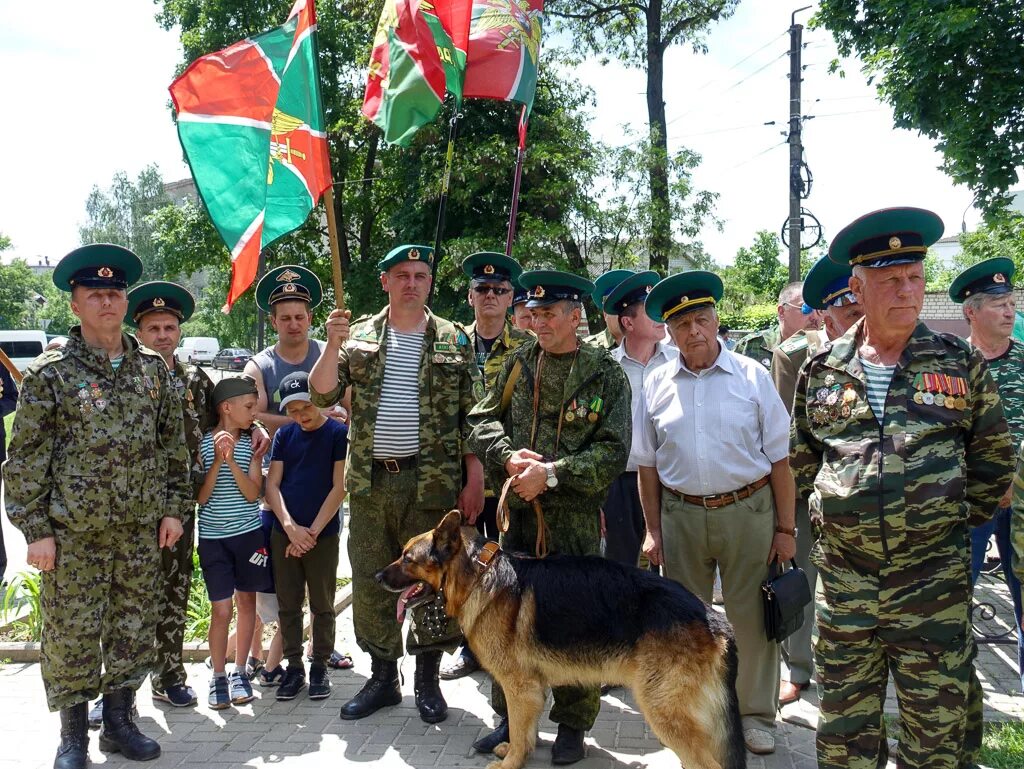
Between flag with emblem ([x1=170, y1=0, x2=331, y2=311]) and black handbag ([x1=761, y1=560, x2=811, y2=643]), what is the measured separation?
326 centimetres

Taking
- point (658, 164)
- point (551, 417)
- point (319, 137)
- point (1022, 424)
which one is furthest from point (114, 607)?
point (658, 164)

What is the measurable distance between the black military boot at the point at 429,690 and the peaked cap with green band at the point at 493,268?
2.54 meters

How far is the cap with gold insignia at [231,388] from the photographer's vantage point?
4805mm

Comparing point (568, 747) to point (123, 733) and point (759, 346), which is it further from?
point (759, 346)

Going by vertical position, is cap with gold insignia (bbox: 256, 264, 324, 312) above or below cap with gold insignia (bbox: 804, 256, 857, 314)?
above

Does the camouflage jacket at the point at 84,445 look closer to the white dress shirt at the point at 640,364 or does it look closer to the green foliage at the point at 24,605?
→ the green foliage at the point at 24,605

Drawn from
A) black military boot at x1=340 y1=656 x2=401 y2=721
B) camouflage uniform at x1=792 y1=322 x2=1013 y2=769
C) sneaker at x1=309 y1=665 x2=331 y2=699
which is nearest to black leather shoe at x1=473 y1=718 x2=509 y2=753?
black military boot at x1=340 y1=656 x2=401 y2=721

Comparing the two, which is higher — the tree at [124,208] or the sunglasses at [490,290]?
the tree at [124,208]

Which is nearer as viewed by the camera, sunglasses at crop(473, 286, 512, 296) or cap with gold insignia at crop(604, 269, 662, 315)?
cap with gold insignia at crop(604, 269, 662, 315)

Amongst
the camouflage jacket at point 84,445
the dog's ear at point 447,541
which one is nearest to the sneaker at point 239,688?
the camouflage jacket at point 84,445

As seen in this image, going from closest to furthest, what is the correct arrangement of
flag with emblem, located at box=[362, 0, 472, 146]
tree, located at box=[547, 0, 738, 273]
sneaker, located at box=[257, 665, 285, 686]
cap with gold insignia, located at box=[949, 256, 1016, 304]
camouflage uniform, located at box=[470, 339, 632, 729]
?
camouflage uniform, located at box=[470, 339, 632, 729], cap with gold insignia, located at box=[949, 256, 1016, 304], flag with emblem, located at box=[362, 0, 472, 146], sneaker, located at box=[257, 665, 285, 686], tree, located at box=[547, 0, 738, 273]

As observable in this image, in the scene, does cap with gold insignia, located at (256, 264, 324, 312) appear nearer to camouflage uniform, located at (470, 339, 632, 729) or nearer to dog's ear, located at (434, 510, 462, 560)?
camouflage uniform, located at (470, 339, 632, 729)

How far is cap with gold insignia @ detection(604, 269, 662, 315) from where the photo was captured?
16.9 feet

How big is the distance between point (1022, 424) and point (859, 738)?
2648 millimetres
